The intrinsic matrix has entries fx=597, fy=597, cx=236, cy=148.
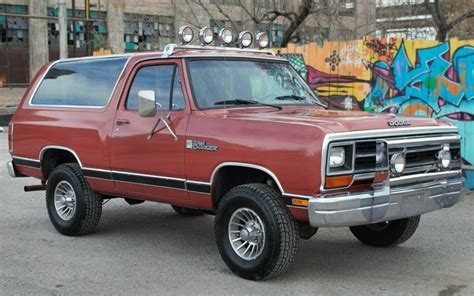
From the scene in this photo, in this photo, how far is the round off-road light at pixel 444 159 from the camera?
5324mm

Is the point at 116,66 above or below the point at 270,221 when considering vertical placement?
above

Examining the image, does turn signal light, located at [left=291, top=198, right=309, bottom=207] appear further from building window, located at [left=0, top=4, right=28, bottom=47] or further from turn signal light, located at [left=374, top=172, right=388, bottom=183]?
building window, located at [left=0, top=4, right=28, bottom=47]

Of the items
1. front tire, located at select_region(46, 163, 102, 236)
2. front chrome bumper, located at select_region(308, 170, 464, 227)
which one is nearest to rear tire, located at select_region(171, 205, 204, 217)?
front tire, located at select_region(46, 163, 102, 236)

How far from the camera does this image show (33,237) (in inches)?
270

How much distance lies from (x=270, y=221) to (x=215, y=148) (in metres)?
0.86

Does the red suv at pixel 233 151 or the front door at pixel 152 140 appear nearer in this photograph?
the red suv at pixel 233 151

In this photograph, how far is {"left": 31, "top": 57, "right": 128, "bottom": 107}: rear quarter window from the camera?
6.62 meters

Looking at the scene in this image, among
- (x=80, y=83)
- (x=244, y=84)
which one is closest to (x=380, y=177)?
(x=244, y=84)

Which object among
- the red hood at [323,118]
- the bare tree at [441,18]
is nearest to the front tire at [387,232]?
the red hood at [323,118]

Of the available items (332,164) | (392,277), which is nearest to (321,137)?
(332,164)

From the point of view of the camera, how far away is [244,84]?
19.8ft

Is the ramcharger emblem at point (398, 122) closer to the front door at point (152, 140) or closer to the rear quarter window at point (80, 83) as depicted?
the front door at point (152, 140)

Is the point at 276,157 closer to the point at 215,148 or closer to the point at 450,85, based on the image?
the point at 215,148

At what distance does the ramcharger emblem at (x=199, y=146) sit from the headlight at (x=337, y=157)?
1.12 meters
